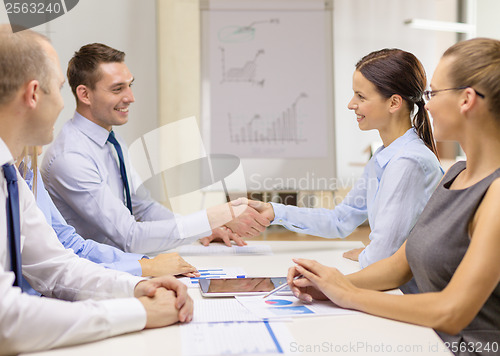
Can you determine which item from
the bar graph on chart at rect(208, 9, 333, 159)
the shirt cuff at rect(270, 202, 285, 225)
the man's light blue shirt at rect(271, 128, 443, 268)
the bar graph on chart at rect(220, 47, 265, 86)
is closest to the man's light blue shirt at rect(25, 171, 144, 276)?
the shirt cuff at rect(270, 202, 285, 225)

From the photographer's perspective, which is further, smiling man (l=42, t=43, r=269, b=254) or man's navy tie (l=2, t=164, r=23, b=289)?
smiling man (l=42, t=43, r=269, b=254)

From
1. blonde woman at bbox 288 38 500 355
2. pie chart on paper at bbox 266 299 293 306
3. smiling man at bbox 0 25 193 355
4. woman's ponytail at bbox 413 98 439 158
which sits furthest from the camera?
woman's ponytail at bbox 413 98 439 158

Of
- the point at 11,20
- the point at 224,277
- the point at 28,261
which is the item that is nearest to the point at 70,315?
the point at 28,261

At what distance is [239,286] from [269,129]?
302 centimetres

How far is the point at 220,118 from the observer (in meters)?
4.29

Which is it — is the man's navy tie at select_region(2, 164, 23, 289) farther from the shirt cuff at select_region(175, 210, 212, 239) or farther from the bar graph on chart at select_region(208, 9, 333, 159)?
the bar graph on chart at select_region(208, 9, 333, 159)

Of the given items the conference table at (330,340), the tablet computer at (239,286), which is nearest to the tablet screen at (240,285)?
the tablet computer at (239,286)

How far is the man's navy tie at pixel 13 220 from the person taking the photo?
1.08m

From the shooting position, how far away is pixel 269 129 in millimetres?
4285

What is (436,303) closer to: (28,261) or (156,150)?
(28,261)

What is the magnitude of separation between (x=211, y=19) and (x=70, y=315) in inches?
141

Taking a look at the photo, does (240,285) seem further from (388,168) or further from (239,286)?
(388,168)

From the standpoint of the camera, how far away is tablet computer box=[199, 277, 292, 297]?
4.23ft

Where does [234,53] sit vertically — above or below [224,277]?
above
